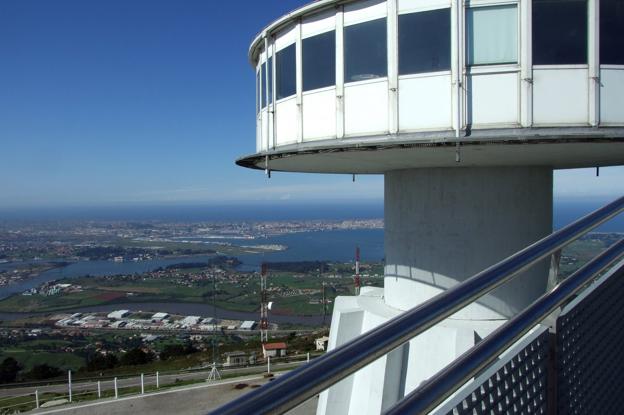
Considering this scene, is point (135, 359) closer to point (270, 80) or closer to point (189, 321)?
point (189, 321)

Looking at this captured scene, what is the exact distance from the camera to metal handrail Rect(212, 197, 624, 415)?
1094mm

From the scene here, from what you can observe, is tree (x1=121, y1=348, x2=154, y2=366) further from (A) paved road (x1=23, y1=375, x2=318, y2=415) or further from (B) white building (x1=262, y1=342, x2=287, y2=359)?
(A) paved road (x1=23, y1=375, x2=318, y2=415)

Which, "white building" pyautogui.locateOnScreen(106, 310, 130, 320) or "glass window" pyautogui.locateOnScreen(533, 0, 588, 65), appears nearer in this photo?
"glass window" pyautogui.locateOnScreen(533, 0, 588, 65)

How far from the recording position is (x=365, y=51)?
671 cm

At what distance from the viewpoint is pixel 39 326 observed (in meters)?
66.6

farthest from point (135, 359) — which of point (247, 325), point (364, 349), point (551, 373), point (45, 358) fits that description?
point (364, 349)

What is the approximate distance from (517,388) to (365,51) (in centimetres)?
549

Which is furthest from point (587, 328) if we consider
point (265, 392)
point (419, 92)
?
point (419, 92)

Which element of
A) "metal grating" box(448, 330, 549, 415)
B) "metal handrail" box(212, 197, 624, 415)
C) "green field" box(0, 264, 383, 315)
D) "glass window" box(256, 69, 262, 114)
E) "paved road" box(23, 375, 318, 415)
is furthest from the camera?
"green field" box(0, 264, 383, 315)

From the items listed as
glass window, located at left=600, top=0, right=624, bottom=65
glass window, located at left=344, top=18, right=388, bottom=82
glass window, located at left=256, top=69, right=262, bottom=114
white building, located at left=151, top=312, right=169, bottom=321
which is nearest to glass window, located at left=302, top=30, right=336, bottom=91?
glass window, located at left=344, top=18, right=388, bottom=82

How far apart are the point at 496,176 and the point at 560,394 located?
5960mm

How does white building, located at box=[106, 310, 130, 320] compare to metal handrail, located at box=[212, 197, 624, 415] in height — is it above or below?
below

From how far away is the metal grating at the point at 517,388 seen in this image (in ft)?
5.89

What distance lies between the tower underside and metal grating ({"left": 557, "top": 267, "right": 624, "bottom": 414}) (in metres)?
4.51
